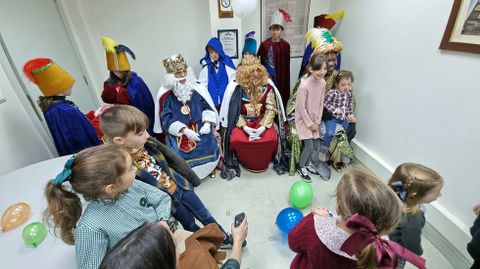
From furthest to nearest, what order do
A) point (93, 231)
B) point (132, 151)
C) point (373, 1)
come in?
point (373, 1)
point (132, 151)
point (93, 231)

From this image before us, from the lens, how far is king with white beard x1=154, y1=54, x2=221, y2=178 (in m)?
2.40

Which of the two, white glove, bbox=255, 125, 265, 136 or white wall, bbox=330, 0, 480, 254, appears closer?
white wall, bbox=330, 0, 480, 254

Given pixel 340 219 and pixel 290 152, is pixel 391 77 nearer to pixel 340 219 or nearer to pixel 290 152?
pixel 290 152

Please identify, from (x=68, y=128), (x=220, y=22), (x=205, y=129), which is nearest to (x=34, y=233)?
(x=68, y=128)

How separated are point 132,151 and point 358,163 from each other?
2567mm

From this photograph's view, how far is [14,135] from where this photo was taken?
168 centimetres

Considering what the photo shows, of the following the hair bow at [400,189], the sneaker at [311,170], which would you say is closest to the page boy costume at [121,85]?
the sneaker at [311,170]

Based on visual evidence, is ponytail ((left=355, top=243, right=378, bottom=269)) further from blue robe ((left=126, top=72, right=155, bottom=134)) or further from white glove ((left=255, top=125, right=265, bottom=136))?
blue robe ((left=126, top=72, right=155, bottom=134))

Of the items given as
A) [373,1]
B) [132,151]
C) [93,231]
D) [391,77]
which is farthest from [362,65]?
[93,231]

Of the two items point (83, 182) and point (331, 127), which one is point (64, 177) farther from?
point (331, 127)

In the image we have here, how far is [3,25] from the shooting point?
1834mm

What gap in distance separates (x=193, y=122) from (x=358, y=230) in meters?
2.07

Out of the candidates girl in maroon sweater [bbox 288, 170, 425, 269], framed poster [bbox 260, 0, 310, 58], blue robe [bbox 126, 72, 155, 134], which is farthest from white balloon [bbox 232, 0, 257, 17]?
girl in maroon sweater [bbox 288, 170, 425, 269]

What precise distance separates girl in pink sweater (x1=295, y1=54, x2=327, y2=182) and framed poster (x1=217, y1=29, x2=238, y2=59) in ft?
3.55
